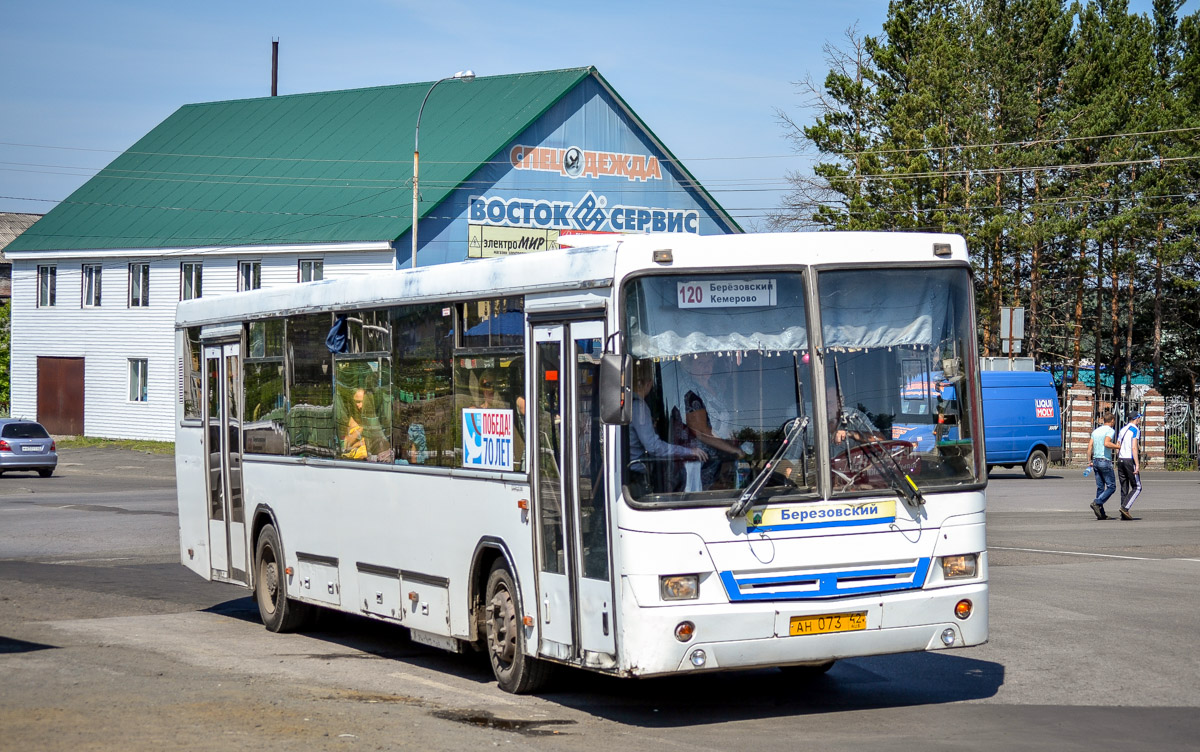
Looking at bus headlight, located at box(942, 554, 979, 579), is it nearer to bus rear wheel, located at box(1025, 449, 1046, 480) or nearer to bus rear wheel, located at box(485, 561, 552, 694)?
bus rear wheel, located at box(485, 561, 552, 694)

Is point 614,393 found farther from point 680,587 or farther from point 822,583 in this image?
point 822,583

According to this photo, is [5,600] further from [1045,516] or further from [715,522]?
[1045,516]

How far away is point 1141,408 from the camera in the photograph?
154 ft

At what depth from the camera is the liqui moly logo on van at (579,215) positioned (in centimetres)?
5059

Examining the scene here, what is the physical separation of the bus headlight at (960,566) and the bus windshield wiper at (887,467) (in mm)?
431

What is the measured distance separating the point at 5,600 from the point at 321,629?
377cm

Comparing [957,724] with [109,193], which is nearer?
[957,724]

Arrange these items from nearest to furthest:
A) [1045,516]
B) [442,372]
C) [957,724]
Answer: [957,724] → [442,372] → [1045,516]

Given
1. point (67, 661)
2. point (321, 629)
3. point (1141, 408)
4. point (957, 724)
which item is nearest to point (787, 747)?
point (957, 724)

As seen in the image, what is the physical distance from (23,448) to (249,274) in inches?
530

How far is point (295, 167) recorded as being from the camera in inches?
2191

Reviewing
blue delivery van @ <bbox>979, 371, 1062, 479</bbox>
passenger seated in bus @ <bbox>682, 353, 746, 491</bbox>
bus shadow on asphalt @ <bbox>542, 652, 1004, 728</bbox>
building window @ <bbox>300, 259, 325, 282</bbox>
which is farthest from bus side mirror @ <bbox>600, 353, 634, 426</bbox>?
building window @ <bbox>300, 259, 325, 282</bbox>

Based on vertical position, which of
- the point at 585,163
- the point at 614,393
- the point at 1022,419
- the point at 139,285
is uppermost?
the point at 585,163

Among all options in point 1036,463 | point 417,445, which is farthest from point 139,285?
point 417,445
